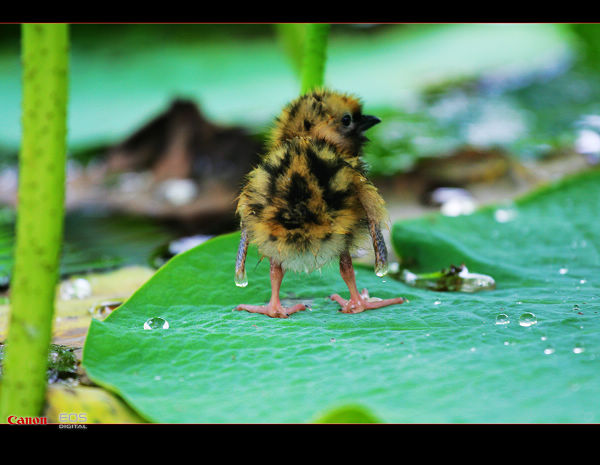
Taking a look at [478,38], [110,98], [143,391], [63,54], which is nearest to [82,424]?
[143,391]

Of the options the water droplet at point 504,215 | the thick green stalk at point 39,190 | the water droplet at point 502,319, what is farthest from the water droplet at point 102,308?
the water droplet at point 504,215

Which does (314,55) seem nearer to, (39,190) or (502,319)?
(502,319)

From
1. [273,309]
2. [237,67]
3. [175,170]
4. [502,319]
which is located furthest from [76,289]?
[237,67]

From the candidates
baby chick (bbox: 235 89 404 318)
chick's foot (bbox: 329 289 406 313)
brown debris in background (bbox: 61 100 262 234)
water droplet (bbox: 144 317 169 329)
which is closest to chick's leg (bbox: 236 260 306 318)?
baby chick (bbox: 235 89 404 318)

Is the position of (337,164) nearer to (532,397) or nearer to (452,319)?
(452,319)

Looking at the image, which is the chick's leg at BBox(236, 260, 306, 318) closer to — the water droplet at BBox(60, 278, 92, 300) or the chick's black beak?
the chick's black beak

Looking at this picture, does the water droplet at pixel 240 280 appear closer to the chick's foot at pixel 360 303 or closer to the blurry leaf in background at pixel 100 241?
the chick's foot at pixel 360 303
